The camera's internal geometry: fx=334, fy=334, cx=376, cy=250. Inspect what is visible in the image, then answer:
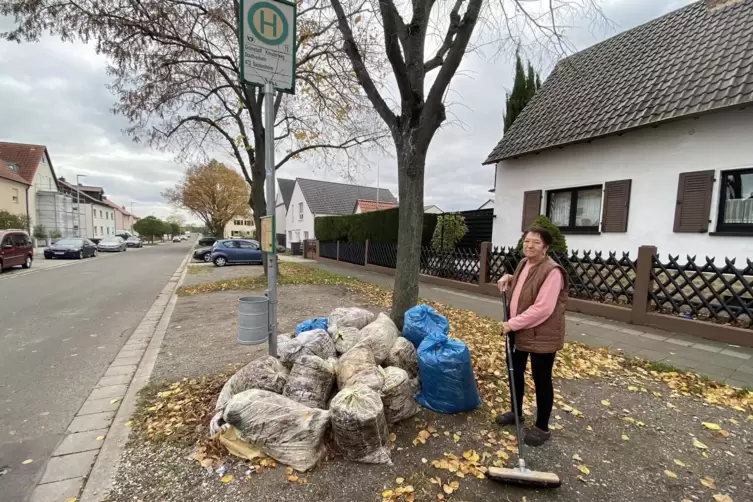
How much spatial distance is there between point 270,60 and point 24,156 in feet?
156

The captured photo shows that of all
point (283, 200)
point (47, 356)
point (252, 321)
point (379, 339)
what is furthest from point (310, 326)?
point (283, 200)

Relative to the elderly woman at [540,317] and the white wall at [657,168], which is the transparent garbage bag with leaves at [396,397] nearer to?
the elderly woman at [540,317]

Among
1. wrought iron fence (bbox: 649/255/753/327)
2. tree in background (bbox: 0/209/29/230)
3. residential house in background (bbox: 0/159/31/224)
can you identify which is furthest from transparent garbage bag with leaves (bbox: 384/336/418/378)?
residential house in background (bbox: 0/159/31/224)

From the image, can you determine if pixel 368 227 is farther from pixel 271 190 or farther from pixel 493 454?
pixel 493 454

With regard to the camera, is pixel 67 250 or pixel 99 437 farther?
pixel 67 250

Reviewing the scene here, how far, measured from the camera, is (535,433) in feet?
8.46

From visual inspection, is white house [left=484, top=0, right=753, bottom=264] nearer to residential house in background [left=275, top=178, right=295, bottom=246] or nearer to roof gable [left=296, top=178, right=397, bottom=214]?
roof gable [left=296, top=178, right=397, bottom=214]

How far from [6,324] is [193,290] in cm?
384

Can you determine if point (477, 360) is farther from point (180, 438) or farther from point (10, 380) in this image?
point (10, 380)

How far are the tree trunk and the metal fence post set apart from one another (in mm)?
4068

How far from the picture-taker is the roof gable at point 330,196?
2989 centimetres

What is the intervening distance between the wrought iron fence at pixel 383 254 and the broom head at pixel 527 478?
10.1 m

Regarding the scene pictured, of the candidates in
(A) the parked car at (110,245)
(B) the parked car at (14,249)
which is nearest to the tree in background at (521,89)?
(B) the parked car at (14,249)

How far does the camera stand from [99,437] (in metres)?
2.70
